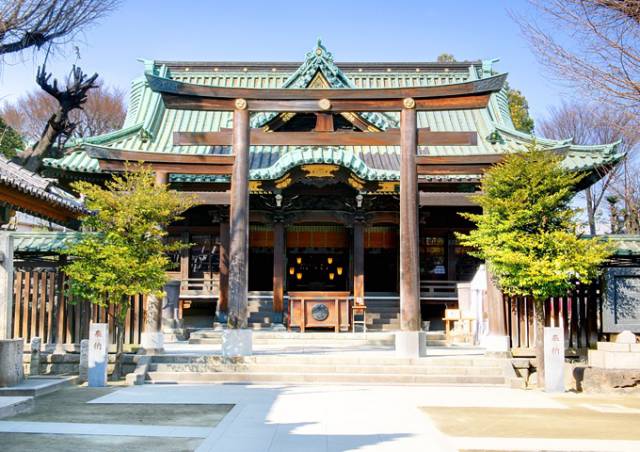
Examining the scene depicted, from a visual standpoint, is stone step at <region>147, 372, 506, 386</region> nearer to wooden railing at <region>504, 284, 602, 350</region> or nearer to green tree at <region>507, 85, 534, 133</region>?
wooden railing at <region>504, 284, 602, 350</region>

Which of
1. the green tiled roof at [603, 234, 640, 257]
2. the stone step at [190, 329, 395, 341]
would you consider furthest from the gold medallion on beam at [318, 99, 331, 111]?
the green tiled roof at [603, 234, 640, 257]

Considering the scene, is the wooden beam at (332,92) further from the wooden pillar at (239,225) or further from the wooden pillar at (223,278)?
the wooden pillar at (223,278)

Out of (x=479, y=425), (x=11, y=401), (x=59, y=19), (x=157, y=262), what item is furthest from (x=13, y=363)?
(x=59, y=19)

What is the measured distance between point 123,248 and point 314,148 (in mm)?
9331

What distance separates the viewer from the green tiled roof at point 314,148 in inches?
810

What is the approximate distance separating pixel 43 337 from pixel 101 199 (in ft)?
14.6

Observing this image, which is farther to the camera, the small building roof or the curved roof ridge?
the curved roof ridge

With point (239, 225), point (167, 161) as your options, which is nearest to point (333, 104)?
point (239, 225)

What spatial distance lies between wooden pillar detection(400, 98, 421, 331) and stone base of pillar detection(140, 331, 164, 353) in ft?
18.4

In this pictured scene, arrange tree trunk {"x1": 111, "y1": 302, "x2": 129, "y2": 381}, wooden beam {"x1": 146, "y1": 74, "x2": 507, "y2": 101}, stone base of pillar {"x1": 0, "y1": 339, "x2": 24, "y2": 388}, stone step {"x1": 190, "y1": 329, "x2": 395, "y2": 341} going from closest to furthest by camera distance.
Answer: stone base of pillar {"x1": 0, "y1": 339, "x2": 24, "y2": 388}
tree trunk {"x1": 111, "y1": 302, "x2": 129, "y2": 381}
wooden beam {"x1": 146, "y1": 74, "x2": 507, "y2": 101}
stone step {"x1": 190, "y1": 329, "x2": 395, "y2": 341}

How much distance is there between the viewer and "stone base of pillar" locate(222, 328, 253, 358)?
47.5 ft

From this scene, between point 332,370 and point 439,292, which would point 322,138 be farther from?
point 439,292

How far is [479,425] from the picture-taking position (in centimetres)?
916

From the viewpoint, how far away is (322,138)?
15.9 metres
